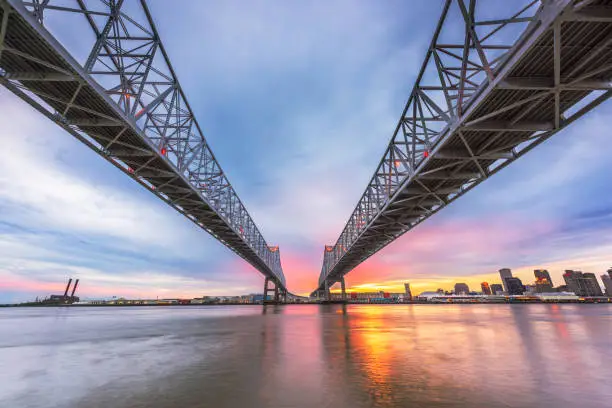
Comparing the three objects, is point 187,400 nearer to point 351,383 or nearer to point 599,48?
point 351,383

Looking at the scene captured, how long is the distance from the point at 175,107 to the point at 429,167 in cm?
2215

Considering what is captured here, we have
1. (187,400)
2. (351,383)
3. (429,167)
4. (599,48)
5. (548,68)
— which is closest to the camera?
(187,400)

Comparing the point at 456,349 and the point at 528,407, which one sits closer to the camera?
the point at 528,407

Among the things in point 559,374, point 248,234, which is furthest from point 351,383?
point 248,234

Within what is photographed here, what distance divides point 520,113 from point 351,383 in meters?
15.3

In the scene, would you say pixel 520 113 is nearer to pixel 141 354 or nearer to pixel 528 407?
pixel 528 407

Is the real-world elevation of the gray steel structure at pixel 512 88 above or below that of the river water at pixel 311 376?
above

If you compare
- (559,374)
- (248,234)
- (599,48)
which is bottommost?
(559,374)

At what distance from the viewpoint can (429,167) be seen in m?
19.6

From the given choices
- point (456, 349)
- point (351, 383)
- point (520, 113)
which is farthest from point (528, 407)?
point (520, 113)

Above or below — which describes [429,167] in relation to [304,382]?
above

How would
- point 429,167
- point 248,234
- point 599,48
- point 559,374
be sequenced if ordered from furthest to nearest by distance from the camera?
point 248,234 < point 429,167 < point 599,48 < point 559,374

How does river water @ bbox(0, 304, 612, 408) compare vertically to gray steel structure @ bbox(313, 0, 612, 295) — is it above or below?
below

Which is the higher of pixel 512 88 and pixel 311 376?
pixel 512 88
